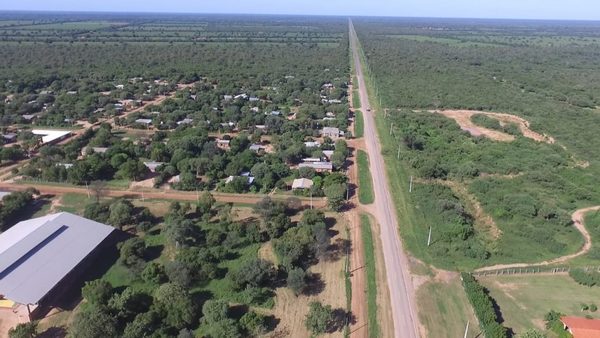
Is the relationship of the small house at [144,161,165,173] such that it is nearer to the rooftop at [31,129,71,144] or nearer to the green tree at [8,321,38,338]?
the rooftop at [31,129,71,144]

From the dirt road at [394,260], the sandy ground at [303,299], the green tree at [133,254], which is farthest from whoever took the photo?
the green tree at [133,254]

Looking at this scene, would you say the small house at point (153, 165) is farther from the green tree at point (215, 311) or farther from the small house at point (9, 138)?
the green tree at point (215, 311)

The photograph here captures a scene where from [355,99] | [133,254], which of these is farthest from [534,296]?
[355,99]

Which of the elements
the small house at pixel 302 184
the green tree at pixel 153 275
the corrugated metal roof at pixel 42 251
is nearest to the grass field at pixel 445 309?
the small house at pixel 302 184

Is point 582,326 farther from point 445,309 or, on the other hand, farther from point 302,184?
point 302,184

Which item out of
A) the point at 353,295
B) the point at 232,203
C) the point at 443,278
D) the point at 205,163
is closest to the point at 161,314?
the point at 353,295

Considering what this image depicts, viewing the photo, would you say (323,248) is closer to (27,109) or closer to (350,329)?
(350,329)
